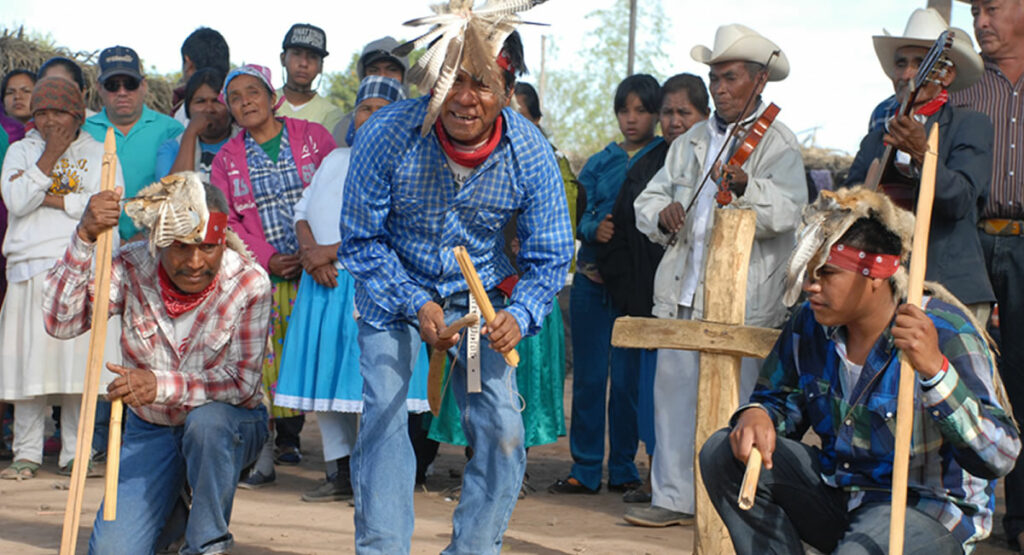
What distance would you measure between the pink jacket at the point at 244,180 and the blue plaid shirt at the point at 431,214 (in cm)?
236

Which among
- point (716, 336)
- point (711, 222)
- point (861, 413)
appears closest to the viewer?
point (861, 413)

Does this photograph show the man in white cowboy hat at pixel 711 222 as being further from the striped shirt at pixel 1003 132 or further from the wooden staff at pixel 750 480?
the wooden staff at pixel 750 480

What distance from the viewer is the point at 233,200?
6688 mm

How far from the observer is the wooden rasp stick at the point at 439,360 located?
405 centimetres

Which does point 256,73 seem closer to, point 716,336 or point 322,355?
point 322,355

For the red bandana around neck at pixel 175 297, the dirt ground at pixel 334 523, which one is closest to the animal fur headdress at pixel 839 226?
the dirt ground at pixel 334 523

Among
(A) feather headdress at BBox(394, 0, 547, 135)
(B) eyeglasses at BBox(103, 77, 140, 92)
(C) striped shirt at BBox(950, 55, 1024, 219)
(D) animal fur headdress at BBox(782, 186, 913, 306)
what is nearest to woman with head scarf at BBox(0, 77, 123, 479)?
(B) eyeglasses at BBox(103, 77, 140, 92)

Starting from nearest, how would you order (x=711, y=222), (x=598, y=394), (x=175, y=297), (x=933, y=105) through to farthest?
(x=175, y=297) → (x=933, y=105) → (x=711, y=222) → (x=598, y=394)

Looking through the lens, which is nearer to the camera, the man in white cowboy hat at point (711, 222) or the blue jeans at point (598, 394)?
the man in white cowboy hat at point (711, 222)

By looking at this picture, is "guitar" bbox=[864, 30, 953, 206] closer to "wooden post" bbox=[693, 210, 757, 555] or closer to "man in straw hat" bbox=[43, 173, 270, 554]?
"wooden post" bbox=[693, 210, 757, 555]

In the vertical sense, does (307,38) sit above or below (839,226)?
above

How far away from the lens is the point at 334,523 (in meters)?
5.77

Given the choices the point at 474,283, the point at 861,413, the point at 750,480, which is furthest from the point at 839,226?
the point at 474,283

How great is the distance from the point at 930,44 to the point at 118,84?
476 centimetres
